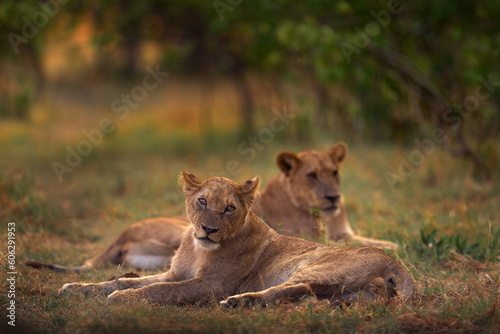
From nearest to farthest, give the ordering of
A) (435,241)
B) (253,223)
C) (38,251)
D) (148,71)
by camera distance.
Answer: (253,223)
(435,241)
(38,251)
(148,71)

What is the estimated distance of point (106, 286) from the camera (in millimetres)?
5113

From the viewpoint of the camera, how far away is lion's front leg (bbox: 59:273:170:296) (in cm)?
504

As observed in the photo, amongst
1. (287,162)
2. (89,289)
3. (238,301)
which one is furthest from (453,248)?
(89,289)

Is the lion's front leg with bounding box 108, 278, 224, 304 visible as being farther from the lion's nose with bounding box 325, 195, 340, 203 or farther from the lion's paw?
the lion's nose with bounding box 325, 195, 340, 203

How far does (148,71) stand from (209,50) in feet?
14.2

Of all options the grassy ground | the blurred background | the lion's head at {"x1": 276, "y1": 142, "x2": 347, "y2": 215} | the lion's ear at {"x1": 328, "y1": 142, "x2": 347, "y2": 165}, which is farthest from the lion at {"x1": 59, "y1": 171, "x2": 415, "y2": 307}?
the blurred background

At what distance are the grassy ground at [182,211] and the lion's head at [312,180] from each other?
31.5 inches

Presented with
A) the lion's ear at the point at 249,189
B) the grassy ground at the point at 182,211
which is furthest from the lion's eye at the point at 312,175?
the lion's ear at the point at 249,189

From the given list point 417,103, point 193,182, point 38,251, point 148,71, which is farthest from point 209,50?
point 193,182

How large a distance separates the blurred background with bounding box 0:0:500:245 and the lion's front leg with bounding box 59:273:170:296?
275 cm

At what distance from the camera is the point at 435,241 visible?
21.0 ft

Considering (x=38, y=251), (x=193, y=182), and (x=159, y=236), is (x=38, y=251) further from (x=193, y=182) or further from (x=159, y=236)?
(x=193, y=182)

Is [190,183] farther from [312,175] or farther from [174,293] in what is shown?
A: [312,175]

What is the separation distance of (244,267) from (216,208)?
0.51m
